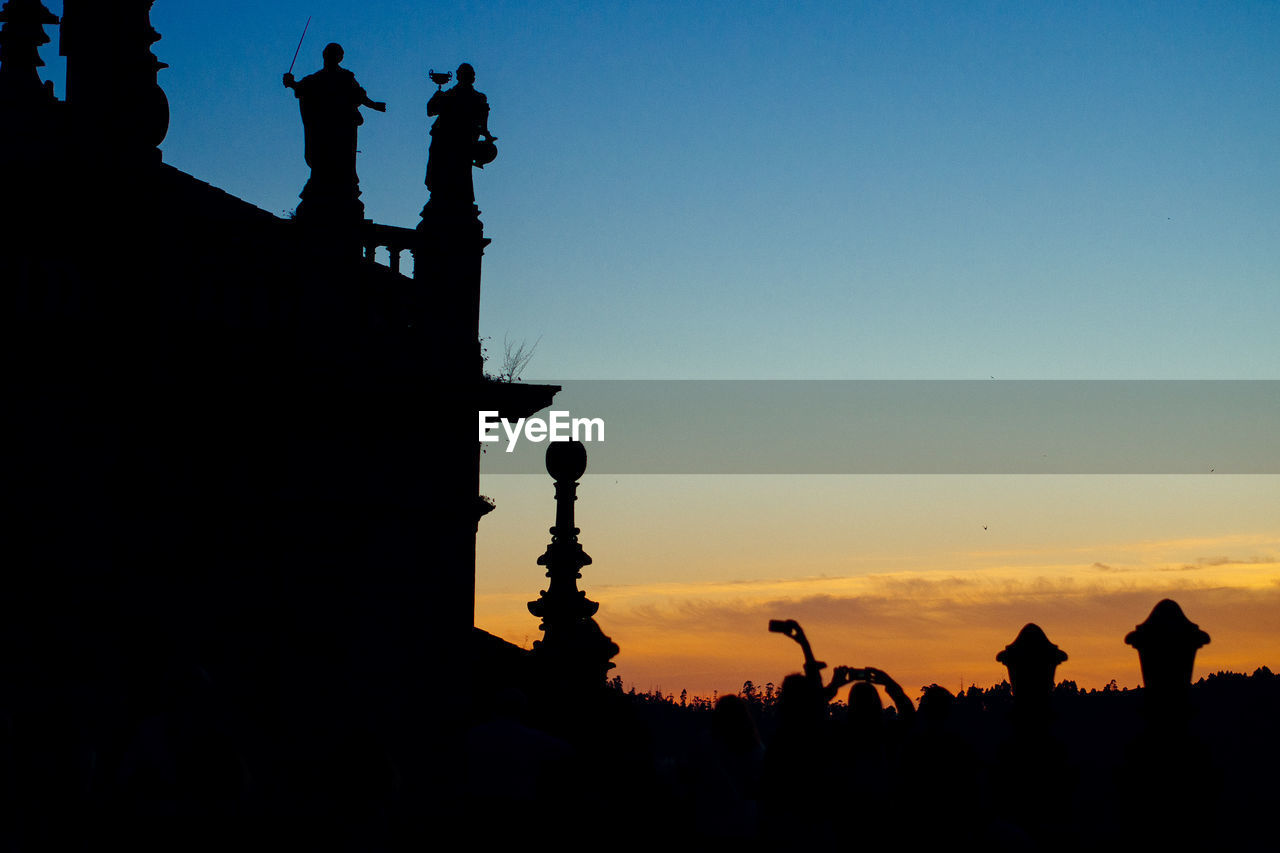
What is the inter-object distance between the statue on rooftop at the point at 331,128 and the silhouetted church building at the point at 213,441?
10.6 inches

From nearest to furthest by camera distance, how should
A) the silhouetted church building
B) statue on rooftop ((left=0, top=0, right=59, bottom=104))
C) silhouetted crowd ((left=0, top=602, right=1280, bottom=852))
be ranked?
silhouetted crowd ((left=0, top=602, right=1280, bottom=852))
the silhouetted church building
statue on rooftop ((left=0, top=0, right=59, bottom=104))

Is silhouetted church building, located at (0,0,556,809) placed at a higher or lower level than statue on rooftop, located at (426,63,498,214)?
lower

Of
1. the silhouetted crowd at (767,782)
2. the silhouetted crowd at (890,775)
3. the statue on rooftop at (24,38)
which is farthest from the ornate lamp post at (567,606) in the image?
the statue on rooftop at (24,38)

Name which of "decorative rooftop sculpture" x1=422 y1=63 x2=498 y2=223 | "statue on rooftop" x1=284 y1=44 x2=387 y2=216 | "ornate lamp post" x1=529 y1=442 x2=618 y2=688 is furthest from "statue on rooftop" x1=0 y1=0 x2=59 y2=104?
"ornate lamp post" x1=529 y1=442 x2=618 y2=688

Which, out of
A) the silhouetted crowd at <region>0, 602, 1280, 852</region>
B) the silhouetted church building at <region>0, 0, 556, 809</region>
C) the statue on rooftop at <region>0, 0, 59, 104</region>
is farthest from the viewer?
the statue on rooftop at <region>0, 0, 59, 104</region>

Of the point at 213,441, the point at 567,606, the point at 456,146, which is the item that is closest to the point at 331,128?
the point at 456,146

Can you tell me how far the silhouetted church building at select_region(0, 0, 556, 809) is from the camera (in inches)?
505

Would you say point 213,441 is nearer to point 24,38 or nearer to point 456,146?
point 456,146

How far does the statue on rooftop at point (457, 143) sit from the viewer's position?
51.8 ft

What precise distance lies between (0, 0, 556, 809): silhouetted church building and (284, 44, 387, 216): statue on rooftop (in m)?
0.27

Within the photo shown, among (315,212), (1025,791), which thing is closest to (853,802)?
(1025,791)

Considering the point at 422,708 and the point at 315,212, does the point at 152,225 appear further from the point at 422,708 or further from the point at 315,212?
the point at 422,708

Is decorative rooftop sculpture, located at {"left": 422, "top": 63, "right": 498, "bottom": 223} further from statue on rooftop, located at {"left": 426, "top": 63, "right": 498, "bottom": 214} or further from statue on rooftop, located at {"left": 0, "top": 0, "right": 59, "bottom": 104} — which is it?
statue on rooftop, located at {"left": 0, "top": 0, "right": 59, "bottom": 104}

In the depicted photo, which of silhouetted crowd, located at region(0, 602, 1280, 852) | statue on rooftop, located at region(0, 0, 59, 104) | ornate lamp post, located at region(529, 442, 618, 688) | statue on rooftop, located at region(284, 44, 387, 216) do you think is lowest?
silhouetted crowd, located at region(0, 602, 1280, 852)
